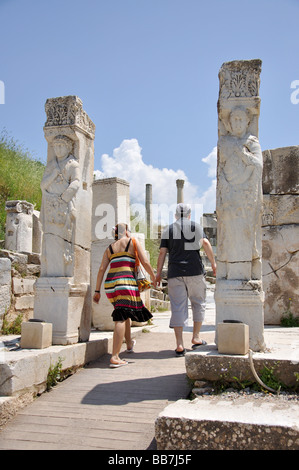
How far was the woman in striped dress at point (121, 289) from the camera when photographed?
4910 mm

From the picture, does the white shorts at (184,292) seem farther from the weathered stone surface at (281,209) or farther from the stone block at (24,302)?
the weathered stone surface at (281,209)

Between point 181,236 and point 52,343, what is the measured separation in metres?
1.94

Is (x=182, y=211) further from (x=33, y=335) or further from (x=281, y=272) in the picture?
(x=281, y=272)

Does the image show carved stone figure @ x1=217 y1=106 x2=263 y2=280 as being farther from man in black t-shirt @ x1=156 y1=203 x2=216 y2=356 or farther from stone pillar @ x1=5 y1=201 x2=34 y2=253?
stone pillar @ x1=5 y1=201 x2=34 y2=253

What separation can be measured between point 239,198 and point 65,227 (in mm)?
2049

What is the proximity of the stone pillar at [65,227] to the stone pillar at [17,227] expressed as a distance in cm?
650

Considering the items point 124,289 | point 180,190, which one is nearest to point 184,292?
point 124,289

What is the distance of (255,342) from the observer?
157 inches

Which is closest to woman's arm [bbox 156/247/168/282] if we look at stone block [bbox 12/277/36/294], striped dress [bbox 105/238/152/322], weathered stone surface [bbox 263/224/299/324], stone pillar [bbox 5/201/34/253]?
striped dress [bbox 105/238/152/322]

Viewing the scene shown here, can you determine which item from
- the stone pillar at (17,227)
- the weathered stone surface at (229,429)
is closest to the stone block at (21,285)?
the weathered stone surface at (229,429)

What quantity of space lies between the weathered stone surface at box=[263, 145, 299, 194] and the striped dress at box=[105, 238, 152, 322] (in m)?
3.58

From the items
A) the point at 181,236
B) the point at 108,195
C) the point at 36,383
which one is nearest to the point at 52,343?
the point at 36,383

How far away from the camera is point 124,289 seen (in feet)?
16.4

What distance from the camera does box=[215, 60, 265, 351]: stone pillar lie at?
4.11 m
